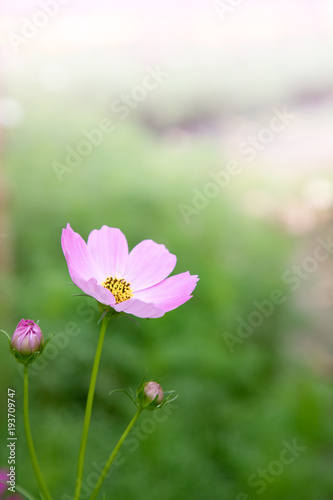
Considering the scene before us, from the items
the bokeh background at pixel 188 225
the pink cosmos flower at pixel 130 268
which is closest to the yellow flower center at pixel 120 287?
the pink cosmos flower at pixel 130 268

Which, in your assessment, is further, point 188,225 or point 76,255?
point 188,225

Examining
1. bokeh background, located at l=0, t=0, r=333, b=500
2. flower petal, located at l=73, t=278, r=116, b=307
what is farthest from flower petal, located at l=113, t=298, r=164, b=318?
bokeh background, located at l=0, t=0, r=333, b=500

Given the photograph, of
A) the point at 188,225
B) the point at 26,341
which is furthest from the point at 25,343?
the point at 188,225

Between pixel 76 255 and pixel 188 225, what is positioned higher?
pixel 188 225

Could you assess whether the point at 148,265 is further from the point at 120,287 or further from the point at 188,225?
the point at 188,225

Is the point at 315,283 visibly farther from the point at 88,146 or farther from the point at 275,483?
the point at 275,483

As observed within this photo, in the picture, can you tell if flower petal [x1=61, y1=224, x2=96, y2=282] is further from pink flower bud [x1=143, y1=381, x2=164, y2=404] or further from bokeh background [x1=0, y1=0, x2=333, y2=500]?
bokeh background [x1=0, y1=0, x2=333, y2=500]
